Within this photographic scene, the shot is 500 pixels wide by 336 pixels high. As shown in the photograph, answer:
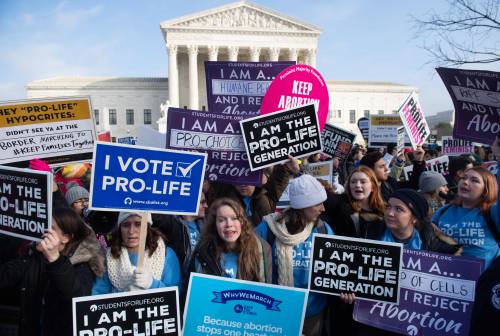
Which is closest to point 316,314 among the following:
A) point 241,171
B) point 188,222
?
point 188,222

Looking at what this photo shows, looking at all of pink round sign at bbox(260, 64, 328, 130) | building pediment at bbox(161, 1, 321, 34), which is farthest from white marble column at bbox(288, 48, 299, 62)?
pink round sign at bbox(260, 64, 328, 130)

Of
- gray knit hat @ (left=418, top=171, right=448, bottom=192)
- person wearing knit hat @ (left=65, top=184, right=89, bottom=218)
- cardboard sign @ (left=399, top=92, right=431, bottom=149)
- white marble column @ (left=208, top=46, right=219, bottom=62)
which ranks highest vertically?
white marble column @ (left=208, top=46, right=219, bottom=62)

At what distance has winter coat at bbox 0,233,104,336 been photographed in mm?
2758

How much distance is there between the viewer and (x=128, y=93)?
6066 centimetres

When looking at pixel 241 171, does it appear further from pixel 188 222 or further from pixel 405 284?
pixel 405 284

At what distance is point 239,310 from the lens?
9.04 feet

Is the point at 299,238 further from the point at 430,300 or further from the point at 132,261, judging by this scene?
the point at 132,261

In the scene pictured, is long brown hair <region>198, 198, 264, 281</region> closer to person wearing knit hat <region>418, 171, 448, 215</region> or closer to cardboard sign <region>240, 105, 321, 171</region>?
cardboard sign <region>240, 105, 321, 171</region>

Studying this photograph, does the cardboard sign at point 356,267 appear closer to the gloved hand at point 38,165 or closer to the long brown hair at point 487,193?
the long brown hair at point 487,193

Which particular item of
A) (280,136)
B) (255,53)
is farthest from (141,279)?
(255,53)

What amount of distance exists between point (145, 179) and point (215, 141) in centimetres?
165

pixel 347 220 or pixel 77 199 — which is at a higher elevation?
pixel 77 199

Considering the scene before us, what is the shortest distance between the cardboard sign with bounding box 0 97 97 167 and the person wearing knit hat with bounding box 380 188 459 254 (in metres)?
2.78

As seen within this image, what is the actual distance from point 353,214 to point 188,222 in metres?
1.45
